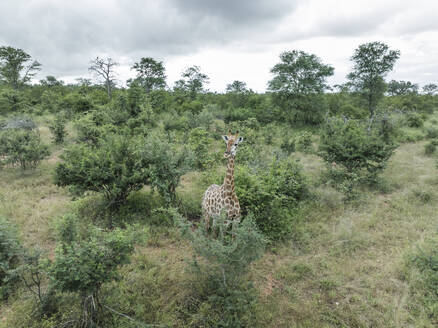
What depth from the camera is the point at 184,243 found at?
554 cm

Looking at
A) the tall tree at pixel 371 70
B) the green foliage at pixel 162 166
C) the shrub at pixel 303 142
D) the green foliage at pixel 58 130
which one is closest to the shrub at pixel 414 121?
the tall tree at pixel 371 70

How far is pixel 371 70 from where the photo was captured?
22.1 meters

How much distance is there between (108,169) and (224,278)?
13.4ft

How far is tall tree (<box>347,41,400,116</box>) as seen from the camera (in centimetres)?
2158

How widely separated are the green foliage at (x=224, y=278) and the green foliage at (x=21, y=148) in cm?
877

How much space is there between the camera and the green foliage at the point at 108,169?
19.8 ft

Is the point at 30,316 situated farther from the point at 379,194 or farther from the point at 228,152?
the point at 379,194

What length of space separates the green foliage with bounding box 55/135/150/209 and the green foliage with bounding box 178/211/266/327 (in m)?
Result: 2.99

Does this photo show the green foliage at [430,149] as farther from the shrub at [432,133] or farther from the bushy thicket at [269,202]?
the bushy thicket at [269,202]

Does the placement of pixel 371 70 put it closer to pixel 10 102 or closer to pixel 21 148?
pixel 21 148

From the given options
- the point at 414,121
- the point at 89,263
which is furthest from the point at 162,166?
the point at 414,121

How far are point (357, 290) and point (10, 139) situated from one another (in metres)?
12.2

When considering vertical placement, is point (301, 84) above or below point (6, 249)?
above

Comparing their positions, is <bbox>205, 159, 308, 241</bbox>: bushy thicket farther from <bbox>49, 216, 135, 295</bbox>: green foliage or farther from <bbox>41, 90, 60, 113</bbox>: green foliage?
<bbox>41, 90, 60, 113</bbox>: green foliage
